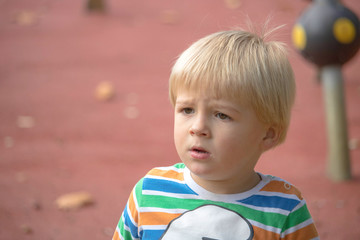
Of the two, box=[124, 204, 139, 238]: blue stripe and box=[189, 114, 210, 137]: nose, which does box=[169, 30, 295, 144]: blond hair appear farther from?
box=[124, 204, 139, 238]: blue stripe

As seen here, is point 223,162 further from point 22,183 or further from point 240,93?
point 22,183

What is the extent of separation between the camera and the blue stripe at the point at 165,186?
1.52m

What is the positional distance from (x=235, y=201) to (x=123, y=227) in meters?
0.37

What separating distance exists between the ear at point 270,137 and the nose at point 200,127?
0.76 ft

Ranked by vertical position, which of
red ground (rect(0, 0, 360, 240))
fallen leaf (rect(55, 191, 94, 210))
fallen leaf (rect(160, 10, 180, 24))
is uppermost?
fallen leaf (rect(160, 10, 180, 24))

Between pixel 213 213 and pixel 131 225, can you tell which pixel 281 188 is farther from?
pixel 131 225

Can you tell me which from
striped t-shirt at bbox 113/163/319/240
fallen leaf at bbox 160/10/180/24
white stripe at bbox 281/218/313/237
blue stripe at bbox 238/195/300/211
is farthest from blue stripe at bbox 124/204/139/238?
fallen leaf at bbox 160/10/180/24

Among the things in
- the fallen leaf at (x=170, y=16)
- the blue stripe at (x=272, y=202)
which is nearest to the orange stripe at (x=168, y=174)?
the blue stripe at (x=272, y=202)

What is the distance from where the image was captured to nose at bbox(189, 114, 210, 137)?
137 cm

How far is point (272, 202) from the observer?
4.82ft

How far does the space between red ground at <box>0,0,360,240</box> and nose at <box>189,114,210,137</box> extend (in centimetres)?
58

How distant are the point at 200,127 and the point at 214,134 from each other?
2.1 inches

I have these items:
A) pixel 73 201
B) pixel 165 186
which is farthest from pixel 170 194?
pixel 73 201

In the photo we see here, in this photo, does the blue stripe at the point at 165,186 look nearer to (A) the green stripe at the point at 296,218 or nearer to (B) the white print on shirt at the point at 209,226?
(B) the white print on shirt at the point at 209,226
